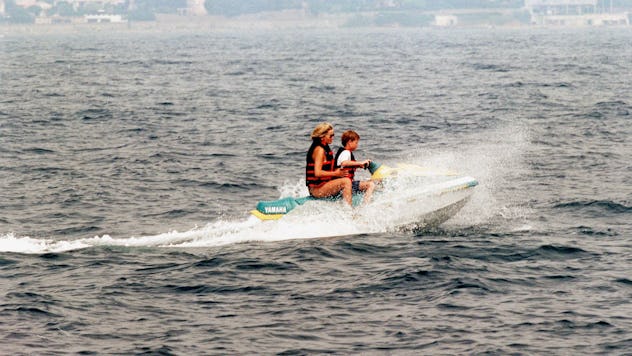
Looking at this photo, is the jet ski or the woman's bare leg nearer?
the woman's bare leg

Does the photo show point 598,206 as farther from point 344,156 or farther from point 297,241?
point 297,241

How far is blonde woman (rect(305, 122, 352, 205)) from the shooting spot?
15445mm

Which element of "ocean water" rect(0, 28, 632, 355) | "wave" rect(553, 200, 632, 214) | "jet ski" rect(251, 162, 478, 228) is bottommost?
"wave" rect(553, 200, 632, 214)

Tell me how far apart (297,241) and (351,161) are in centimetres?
148

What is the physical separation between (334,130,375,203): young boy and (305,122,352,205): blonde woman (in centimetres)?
10

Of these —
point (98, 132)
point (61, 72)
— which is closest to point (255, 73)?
point (61, 72)

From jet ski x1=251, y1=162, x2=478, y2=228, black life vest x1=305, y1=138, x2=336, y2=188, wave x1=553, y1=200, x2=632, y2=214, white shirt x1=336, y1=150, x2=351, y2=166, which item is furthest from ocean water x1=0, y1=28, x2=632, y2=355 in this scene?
white shirt x1=336, y1=150, x2=351, y2=166

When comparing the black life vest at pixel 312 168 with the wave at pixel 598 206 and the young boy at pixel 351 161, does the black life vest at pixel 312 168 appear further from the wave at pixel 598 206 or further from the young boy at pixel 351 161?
the wave at pixel 598 206

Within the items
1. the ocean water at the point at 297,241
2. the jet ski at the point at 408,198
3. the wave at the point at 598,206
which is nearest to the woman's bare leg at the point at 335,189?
the jet ski at the point at 408,198

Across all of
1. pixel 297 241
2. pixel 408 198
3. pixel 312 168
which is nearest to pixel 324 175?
pixel 312 168

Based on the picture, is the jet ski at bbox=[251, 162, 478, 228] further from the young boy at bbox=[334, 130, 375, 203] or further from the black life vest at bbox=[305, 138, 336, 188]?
the black life vest at bbox=[305, 138, 336, 188]

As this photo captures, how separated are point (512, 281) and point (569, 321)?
169 centimetres

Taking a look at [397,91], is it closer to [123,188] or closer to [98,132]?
[98,132]

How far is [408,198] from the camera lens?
51.9 feet
